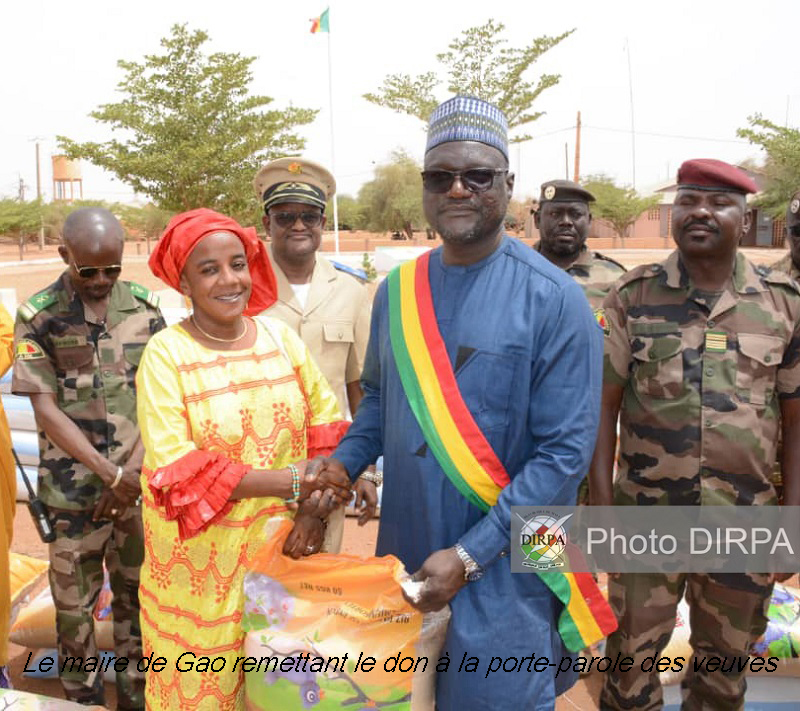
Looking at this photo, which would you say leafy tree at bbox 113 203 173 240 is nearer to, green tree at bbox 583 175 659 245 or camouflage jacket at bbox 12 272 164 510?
green tree at bbox 583 175 659 245

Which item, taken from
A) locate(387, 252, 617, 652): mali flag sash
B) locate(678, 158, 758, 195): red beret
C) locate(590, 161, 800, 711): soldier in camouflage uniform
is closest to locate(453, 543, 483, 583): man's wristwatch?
locate(387, 252, 617, 652): mali flag sash

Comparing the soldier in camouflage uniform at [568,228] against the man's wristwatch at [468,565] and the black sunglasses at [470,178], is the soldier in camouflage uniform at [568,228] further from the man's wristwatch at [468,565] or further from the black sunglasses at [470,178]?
the man's wristwatch at [468,565]

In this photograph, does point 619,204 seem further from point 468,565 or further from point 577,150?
point 468,565

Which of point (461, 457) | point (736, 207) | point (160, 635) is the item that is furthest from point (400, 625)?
point (736, 207)

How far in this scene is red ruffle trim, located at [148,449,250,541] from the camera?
2.04 m

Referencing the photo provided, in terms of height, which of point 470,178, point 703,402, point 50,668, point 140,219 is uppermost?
point 140,219

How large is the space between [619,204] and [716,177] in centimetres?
4097

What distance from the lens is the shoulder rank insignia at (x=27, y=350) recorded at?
2.97 meters

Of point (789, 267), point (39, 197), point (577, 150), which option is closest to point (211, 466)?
point (789, 267)

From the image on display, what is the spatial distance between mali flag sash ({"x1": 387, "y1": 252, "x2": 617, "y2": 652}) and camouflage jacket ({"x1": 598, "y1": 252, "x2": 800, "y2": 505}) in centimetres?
92

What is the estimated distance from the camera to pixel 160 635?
88.7 inches

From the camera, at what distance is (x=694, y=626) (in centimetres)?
282

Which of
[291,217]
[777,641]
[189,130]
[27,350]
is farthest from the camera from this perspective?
[189,130]

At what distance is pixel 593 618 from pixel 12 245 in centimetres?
5081
